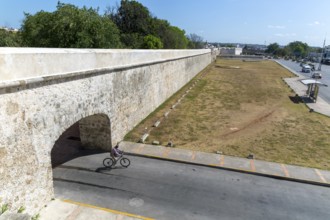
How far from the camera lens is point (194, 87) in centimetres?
3434

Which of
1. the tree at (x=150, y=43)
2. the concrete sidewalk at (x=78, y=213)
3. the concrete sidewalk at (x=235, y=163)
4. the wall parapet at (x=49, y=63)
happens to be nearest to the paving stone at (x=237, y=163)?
the concrete sidewalk at (x=235, y=163)

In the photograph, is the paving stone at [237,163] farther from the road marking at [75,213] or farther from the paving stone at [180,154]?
the road marking at [75,213]

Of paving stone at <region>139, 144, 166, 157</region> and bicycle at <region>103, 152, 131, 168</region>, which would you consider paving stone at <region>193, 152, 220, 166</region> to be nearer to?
paving stone at <region>139, 144, 166, 157</region>

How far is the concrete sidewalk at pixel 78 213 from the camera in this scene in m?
8.78

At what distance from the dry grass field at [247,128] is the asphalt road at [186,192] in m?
2.68

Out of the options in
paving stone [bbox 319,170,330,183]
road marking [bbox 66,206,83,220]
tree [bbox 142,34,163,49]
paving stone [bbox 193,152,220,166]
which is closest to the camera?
road marking [bbox 66,206,83,220]

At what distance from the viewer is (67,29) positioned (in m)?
22.0

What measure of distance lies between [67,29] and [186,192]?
59.9 ft

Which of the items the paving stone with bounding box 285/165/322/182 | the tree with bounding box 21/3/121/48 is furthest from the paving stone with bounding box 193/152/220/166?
the tree with bounding box 21/3/121/48

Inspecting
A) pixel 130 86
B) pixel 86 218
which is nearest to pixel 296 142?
pixel 130 86

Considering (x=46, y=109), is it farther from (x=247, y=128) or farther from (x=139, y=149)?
(x=247, y=128)

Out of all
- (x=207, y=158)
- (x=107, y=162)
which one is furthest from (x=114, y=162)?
(x=207, y=158)

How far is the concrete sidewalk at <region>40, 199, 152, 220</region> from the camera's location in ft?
28.8

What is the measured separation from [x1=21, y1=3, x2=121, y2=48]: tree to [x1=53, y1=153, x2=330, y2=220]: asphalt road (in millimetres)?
13305
